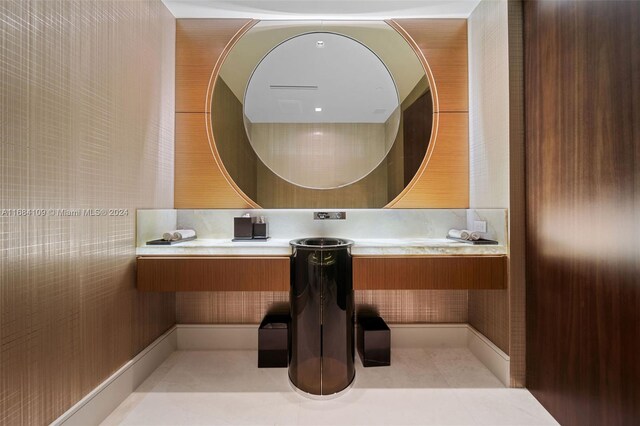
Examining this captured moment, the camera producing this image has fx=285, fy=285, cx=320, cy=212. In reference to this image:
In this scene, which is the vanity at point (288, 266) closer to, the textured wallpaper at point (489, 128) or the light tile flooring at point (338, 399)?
the textured wallpaper at point (489, 128)

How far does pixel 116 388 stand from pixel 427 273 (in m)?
1.69

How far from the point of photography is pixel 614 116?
1.06 metres

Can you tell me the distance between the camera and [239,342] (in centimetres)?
202

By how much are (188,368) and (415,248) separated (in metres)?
1.57

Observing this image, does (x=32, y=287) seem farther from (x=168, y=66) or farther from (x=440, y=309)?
(x=440, y=309)

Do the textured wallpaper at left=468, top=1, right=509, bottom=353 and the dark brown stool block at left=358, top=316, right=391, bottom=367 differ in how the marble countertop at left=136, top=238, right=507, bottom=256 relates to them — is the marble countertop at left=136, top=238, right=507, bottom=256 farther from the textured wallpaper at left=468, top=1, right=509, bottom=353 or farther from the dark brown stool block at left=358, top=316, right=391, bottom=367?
the dark brown stool block at left=358, top=316, right=391, bottom=367

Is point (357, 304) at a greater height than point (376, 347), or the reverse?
point (357, 304)

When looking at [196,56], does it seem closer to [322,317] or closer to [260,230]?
[260,230]

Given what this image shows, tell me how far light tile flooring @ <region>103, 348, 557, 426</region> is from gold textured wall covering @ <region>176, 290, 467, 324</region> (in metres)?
0.28

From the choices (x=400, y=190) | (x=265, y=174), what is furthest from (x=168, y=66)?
(x=400, y=190)

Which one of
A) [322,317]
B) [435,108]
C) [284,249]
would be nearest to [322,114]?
[435,108]

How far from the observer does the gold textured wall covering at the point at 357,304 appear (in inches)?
80.4

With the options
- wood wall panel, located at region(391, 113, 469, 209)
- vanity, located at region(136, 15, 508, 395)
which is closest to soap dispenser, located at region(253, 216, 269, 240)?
vanity, located at region(136, 15, 508, 395)

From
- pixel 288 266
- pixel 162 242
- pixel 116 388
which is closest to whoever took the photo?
pixel 116 388
